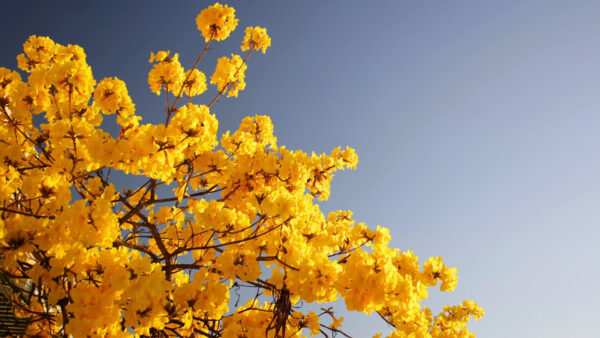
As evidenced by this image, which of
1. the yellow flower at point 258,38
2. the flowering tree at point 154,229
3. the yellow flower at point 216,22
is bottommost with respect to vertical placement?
the flowering tree at point 154,229

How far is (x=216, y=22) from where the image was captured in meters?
3.65

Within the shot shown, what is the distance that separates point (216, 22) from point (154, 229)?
2430 millimetres

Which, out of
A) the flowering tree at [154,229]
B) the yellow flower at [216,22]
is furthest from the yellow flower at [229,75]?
the yellow flower at [216,22]

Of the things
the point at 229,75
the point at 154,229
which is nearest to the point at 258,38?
the point at 229,75

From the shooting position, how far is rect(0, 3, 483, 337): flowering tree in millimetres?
2287

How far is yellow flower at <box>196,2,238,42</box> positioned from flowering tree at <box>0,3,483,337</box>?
13mm

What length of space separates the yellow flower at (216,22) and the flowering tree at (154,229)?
1cm

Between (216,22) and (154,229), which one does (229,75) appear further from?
(154,229)

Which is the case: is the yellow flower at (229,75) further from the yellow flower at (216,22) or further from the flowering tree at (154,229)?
the yellow flower at (216,22)

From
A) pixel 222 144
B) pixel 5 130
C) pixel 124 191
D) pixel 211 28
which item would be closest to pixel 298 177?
pixel 222 144

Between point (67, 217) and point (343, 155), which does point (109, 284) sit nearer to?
point (67, 217)

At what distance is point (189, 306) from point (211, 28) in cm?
280

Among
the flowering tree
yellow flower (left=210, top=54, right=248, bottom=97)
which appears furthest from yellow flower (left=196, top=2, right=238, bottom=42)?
yellow flower (left=210, top=54, right=248, bottom=97)

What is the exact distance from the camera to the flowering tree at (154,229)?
229 cm
